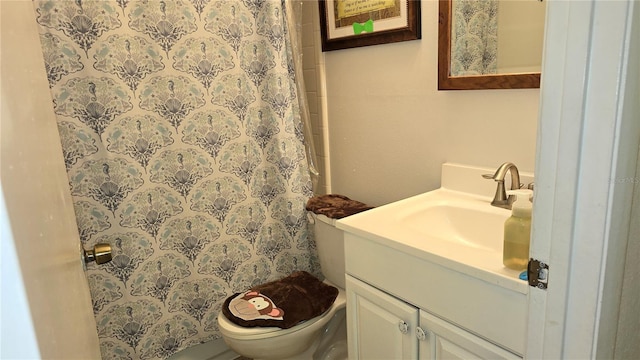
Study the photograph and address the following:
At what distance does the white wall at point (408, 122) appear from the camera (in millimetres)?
1268

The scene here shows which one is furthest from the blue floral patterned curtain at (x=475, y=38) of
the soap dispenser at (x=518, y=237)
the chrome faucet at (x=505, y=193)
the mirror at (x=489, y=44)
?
the soap dispenser at (x=518, y=237)

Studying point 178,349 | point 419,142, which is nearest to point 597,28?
point 419,142

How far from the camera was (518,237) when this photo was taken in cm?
82

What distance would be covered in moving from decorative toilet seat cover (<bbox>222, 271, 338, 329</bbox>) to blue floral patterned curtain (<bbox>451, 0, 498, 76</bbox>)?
0.96 meters

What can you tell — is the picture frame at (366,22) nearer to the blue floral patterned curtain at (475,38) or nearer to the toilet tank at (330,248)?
the blue floral patterned curtain at (475,38)

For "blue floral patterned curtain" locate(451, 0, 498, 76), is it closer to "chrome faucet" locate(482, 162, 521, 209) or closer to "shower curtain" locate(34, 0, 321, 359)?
"chrome faucet" locate(482, 162, 521, 209)

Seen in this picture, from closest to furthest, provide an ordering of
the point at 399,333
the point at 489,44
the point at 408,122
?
the point at 399,333, the point at 489,44, the point at 408,122

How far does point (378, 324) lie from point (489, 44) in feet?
2.99

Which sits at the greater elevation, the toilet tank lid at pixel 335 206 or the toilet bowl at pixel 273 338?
the toilet tank lid at pixel 335 206

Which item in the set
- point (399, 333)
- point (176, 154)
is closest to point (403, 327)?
point (399, 333)

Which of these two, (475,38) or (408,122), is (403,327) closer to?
(408,122)

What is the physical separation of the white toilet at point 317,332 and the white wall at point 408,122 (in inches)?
10.7

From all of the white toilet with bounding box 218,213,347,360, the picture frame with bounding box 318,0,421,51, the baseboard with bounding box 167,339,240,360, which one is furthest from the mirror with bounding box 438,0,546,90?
the baseboard with bounding box 167,339,240,360

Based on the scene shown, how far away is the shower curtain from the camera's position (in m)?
1.41
